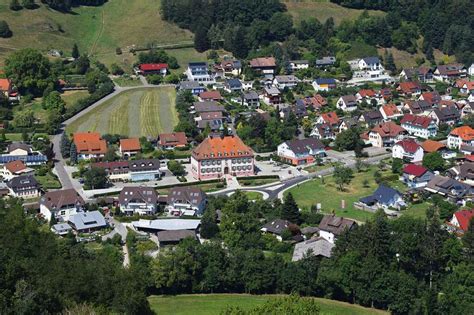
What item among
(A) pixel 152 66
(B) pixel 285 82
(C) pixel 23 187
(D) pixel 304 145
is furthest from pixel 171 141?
(A) pixel 152 66

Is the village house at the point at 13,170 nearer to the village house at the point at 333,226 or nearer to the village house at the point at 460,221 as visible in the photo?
the village house at the point at 333,226

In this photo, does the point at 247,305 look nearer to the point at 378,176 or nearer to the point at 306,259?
the point at 306,259

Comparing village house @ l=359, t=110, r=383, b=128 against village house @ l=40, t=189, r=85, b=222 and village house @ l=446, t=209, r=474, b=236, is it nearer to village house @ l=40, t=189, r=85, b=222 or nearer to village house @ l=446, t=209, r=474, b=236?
village house @ l=446, t=209, r=474, b=236

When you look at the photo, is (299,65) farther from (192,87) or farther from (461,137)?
(461,137)

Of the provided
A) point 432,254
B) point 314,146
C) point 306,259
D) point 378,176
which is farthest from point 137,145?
point 432,254

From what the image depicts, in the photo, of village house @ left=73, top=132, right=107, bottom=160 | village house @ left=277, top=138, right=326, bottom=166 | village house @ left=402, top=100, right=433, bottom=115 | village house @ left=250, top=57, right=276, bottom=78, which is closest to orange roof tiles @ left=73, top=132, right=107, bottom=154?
village house @ left=73, top=132, right=107, bottom=160

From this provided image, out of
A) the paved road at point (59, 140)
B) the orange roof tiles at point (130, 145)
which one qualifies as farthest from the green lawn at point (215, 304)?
the orange roof tiles at point (130, 145)
